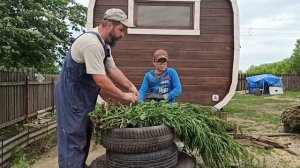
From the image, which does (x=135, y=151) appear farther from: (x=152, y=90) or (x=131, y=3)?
(x=131, y=3)

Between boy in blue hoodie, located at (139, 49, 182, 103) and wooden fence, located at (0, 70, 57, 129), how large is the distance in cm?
396

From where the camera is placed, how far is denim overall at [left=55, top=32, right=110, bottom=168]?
3078mm

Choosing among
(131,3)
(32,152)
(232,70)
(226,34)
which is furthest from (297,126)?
(32,152)

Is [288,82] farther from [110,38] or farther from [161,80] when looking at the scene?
[110,38]

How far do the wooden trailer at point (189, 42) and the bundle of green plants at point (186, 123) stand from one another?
434 cm

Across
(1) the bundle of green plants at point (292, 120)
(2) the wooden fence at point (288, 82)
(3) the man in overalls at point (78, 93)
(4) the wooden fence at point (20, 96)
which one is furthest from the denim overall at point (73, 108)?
(2) the wooden fence at point (288, 82)

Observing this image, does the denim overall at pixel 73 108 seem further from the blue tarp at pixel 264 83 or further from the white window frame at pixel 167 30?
the blue tarp at pixel 264 83

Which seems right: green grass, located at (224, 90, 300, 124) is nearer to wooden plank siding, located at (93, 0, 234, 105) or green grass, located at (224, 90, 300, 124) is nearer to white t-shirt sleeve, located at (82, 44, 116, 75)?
wooden plank siding, located at (93, 0, 234, 105)

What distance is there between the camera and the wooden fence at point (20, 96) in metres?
7.64

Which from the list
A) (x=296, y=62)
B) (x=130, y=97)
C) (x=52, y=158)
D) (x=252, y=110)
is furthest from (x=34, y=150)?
(x=296, y=62)

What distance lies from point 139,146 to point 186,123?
44 cm

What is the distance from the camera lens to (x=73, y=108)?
121 inches

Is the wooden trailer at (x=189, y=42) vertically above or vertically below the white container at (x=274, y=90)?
above

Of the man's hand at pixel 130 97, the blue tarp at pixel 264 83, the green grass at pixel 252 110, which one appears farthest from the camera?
the blue tarp at pixel 264 83
